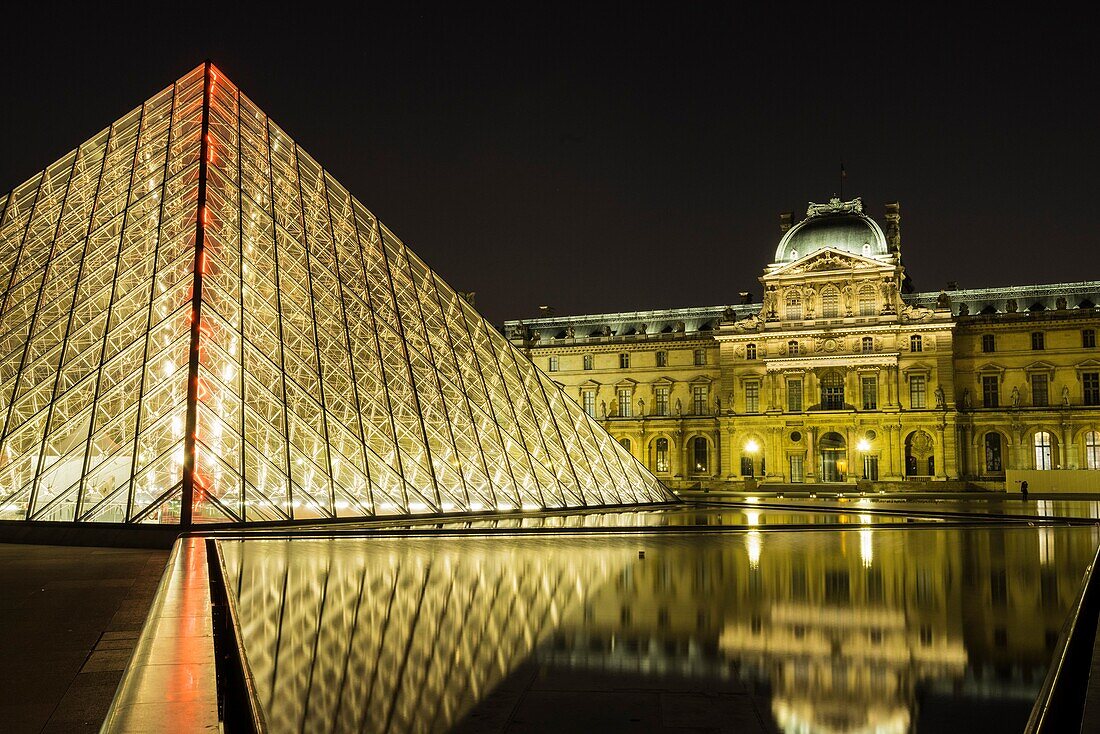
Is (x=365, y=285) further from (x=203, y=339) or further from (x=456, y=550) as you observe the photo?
(x=456, y=550)

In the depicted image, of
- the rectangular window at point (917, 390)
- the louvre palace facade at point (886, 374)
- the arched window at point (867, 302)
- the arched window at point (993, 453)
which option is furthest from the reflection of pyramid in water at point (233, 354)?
the arched window at point (993, 453)

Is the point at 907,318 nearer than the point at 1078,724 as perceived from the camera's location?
No

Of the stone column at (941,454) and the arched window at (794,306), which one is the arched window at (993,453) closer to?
the stone column at (941,454)

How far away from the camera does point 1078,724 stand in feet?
17.6

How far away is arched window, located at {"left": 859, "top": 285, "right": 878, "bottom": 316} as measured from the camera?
5469cm

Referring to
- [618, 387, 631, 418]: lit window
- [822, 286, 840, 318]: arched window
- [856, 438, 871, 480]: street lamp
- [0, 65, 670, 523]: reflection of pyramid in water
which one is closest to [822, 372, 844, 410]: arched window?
[856, 438, 871, 480]: street lamp

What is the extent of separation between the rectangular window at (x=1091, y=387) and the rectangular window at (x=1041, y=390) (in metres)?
1.69

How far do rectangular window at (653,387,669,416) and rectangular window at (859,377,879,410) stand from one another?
12.6 meters

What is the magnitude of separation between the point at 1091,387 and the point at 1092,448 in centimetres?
326

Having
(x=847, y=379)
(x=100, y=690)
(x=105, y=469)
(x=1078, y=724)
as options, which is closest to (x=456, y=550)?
(x=105, y=469)

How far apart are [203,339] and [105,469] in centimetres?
296

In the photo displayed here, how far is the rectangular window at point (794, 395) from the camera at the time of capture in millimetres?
56438

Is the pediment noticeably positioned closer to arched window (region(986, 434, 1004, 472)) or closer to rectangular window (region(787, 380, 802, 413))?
rectangular window (region(787, 380, 802, 413))

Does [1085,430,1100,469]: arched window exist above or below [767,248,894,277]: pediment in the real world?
below
